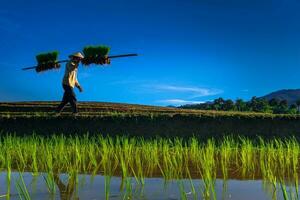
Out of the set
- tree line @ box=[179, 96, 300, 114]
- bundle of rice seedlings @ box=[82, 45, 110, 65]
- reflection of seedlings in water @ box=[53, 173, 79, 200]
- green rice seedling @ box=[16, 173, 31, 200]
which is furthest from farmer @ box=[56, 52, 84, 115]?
tree line @ box=[179, 96, 300, 114]

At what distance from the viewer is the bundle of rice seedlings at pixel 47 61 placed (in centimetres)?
2031

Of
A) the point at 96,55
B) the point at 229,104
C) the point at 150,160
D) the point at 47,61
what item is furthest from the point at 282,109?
the point at 150,160

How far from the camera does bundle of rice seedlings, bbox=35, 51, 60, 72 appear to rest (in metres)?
20.3

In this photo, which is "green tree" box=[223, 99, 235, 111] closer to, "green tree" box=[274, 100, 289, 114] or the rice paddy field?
"green tree" box=[274, 100, 289, 114]

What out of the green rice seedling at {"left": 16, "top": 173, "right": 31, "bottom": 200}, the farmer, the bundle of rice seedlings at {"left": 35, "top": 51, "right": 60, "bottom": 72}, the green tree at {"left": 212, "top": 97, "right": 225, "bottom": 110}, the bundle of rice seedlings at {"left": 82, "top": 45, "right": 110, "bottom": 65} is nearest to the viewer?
the green rice seedling at {"left": 16, "top": 173, "right": 31, "bottom": 200}

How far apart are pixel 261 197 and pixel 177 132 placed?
30.3ft

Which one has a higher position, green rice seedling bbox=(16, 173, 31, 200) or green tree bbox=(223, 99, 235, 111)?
green tree bbox=(223, 99, 235, 111)

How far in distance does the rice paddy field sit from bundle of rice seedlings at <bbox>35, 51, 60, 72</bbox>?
575 centimetres

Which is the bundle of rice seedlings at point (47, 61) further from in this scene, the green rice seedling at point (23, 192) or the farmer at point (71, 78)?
the green rice seedling at point (23, 192)

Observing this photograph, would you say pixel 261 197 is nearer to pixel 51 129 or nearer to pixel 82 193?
pixel 82 193

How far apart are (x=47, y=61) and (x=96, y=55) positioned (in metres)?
2.81

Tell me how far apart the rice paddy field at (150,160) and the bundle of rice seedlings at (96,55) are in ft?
14.3

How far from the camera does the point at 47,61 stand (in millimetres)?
20391

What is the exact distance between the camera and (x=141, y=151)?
9.41 m
